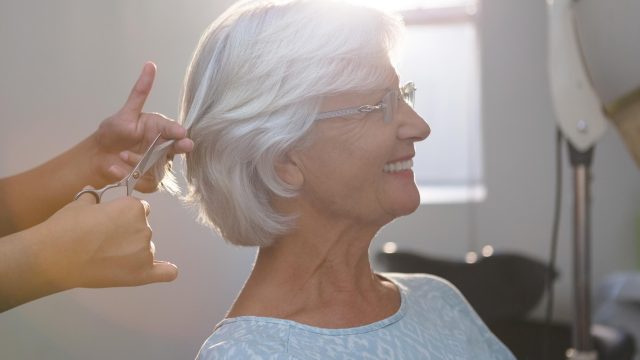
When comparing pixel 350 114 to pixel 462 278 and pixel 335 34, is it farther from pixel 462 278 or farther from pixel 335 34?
pixel 462 278

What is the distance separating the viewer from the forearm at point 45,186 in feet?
3.42

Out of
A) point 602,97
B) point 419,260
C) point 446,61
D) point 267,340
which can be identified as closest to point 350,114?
point 267,340

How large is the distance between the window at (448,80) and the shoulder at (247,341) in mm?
2753

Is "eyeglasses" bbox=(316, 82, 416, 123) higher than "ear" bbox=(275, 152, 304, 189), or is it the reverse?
"eyeglasses" bbox=(316, 82, 416, 123)

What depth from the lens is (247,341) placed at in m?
1.18

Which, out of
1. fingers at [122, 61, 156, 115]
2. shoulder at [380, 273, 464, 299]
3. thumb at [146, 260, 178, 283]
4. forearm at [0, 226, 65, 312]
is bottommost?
shoulder at [380, 273, 464, 299]

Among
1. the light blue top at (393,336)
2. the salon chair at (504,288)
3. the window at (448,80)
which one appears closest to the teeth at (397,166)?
the light blue top at (393,336)

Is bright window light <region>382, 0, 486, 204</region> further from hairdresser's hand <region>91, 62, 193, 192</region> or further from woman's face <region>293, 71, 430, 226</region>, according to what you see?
hairdresser's hand <region>91, 62, 193, 192</region>

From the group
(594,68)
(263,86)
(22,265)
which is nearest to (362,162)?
(263,86)

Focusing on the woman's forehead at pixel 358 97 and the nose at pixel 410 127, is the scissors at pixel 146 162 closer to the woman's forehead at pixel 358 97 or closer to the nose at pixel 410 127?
the woman's forehead at pixel 358 97

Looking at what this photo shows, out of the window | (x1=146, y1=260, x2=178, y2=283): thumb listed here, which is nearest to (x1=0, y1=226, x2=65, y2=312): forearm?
(x1=146, y1=260, x2=178, y2=283): thumb

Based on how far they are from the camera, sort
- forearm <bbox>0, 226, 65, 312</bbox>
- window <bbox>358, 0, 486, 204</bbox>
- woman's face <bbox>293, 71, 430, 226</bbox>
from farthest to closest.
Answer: window <bbox>358, 0, 486, 204</bbox> → woman's face <bbox>293, 71, 430, 226</bbox> → forearm <bbox>0, 226, 65, 312</bbox>

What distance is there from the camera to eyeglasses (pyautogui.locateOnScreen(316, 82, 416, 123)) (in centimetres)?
125

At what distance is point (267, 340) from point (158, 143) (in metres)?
0.35
